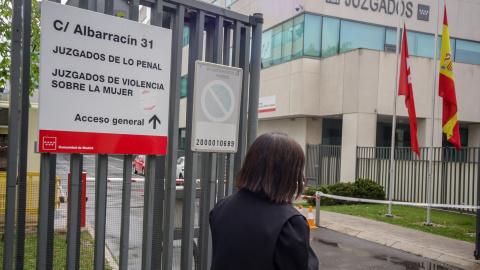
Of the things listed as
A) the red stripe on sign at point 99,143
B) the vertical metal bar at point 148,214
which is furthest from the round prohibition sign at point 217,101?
the vertical metal bar at point 148,214

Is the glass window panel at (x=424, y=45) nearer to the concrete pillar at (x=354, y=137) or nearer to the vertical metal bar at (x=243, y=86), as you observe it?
the concrete pillar at (x=354, y=137)

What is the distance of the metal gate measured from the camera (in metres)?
3.53

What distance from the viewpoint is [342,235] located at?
10531mm

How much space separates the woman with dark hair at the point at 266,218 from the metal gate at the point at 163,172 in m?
1.82

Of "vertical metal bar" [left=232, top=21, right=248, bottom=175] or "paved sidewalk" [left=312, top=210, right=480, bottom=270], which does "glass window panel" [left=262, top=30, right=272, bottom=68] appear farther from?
"vertical metal bar" [left=232, top=21, right=248, bottom=175]

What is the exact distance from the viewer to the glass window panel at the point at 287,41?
22.5 metres

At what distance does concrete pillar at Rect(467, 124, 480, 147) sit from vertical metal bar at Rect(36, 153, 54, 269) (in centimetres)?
2327

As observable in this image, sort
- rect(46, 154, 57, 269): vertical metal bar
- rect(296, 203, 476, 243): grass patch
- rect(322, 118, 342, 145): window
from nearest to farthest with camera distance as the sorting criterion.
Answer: rect(46, 154, 57, 269): vertical metal bar < rect(296, 203, 476, 243): grass patch < rect(322, 118, 342, 145): window

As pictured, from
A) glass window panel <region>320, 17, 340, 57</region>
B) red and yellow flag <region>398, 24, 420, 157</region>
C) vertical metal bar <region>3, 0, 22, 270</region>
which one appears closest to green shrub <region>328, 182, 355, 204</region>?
red and yellow flag <region>398, 24, 420, 157</region>

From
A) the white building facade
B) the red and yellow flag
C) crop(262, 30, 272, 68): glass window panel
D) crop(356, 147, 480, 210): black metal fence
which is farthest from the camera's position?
crop(262, 30, 272, 68): glass window panel

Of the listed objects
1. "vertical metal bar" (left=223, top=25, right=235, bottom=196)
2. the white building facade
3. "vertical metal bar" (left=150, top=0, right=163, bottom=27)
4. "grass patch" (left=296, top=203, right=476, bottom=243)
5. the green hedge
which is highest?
the white building facade

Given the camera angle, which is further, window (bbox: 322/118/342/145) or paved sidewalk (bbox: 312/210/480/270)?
window (bbox: 322/118/342/145)

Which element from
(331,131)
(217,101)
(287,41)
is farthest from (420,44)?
(217,101)

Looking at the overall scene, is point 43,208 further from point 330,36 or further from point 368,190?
point 330,36
